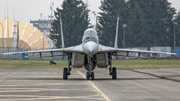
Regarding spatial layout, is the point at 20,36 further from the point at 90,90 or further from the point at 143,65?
the point at 90,90

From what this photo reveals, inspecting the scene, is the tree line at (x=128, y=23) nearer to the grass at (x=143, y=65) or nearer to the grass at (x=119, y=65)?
the grass at (x=119, y=65)

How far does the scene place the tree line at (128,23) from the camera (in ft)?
280

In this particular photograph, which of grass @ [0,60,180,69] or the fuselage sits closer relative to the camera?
the fuselage

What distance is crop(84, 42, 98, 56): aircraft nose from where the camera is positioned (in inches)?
731

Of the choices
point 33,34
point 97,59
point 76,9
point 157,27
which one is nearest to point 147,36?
point 157,27

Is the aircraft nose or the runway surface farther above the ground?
the aircraft nose

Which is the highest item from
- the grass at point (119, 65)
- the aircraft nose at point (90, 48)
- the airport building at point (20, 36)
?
the airport building at point (20, 36)

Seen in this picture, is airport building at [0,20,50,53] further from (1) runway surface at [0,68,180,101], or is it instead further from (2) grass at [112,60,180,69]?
(1) runway surface at [0,68,180,101]

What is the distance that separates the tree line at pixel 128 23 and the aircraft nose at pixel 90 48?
6477 cm

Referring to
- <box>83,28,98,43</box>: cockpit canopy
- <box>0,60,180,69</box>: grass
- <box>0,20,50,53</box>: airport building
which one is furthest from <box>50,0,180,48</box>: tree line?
A: <box>83,28,98,43</box>: cockpit canopy

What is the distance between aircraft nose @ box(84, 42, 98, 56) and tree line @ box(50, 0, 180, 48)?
64772 mm

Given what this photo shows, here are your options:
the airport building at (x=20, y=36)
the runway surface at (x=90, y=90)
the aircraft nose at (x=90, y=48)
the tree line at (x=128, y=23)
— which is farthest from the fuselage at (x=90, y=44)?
the airport building at (x=20, y=36)

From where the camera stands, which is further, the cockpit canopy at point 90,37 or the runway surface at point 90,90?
the cockpit canopy at point 90,37

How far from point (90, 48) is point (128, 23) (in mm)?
69628
